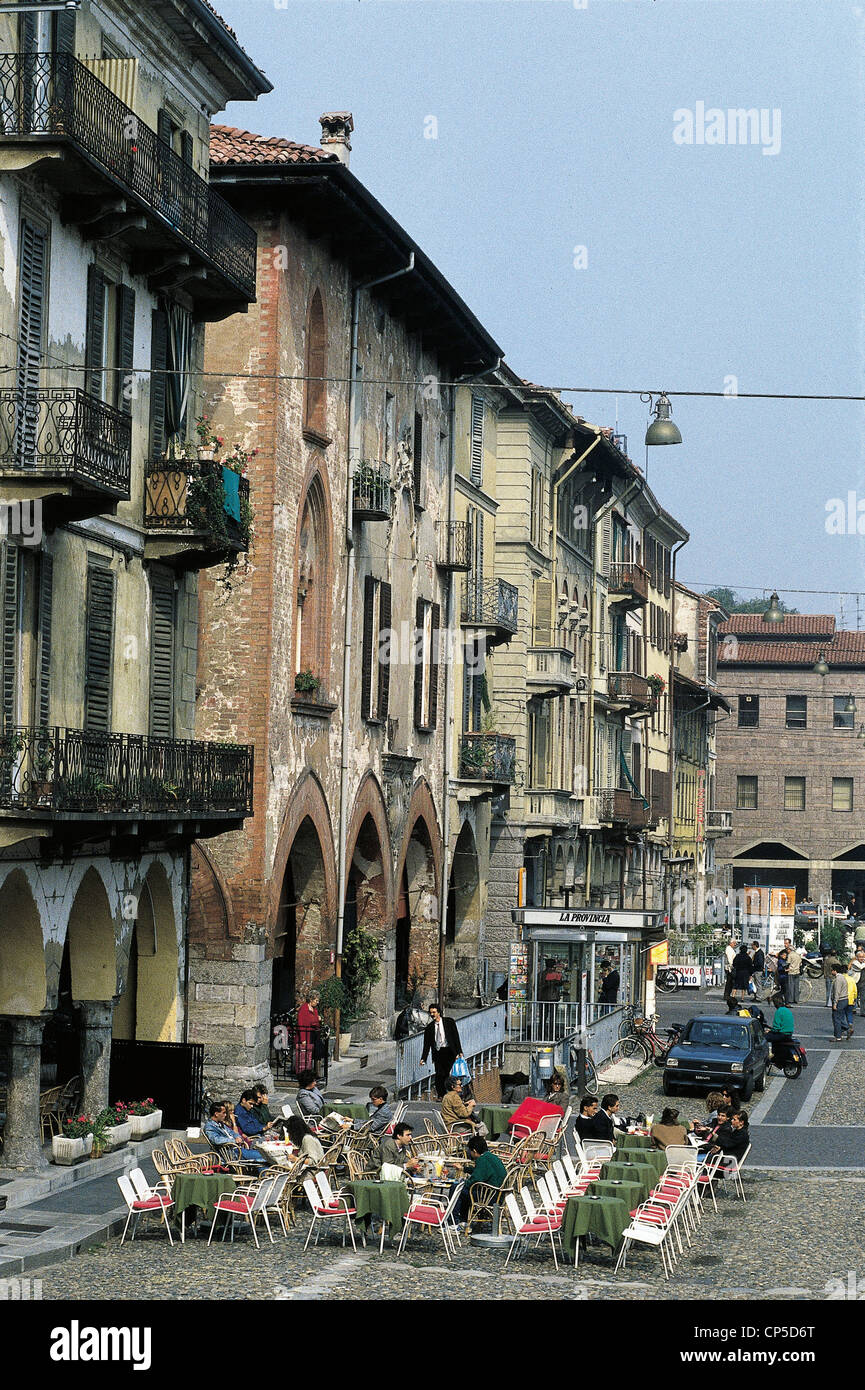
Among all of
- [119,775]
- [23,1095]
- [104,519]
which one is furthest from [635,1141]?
[104,519]

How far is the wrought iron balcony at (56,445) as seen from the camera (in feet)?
67.3

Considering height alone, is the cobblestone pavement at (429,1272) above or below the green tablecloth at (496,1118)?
below

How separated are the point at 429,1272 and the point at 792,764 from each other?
8854 centimetres

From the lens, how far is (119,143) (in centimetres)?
2256

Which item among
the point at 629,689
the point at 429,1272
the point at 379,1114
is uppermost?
the point at 629,689

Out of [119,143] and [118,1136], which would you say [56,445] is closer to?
[119,143]

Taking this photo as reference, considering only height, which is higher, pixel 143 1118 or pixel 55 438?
pixel 55 438

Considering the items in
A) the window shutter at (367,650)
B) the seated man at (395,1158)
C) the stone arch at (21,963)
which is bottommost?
the seated man at (395,1158)

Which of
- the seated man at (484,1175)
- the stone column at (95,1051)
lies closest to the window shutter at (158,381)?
the stone column at (95,1051)

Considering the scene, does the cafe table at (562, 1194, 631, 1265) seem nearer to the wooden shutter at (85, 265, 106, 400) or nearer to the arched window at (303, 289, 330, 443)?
the wooden shutter at (85, 265, 106, 400)

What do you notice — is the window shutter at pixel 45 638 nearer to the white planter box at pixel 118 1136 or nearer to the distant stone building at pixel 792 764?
the white planter box at pixel 118 1136

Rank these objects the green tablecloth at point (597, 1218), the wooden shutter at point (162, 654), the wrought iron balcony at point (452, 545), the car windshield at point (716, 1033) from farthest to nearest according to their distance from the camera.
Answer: the wrought iron balcony at point (452, 545)
the car windshield at point (716, 1033)
the wooden shutter at point (162, 654)
the green tablecloth at point (597, 1218)

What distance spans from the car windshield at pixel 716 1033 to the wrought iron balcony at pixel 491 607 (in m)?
12.2
